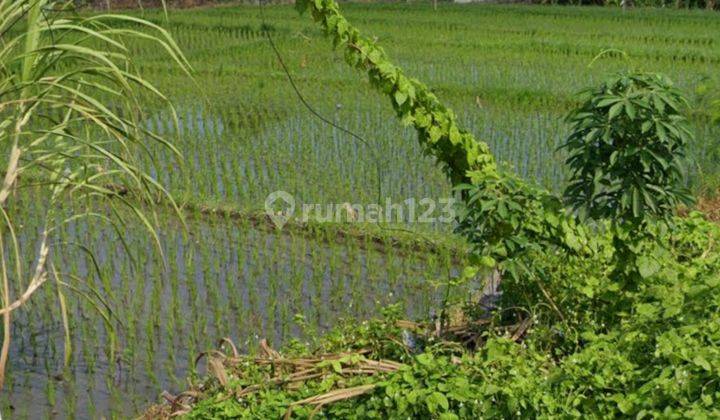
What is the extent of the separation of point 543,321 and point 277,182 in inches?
138

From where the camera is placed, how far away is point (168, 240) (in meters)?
6.34

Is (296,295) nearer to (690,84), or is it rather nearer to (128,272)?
(128,272)

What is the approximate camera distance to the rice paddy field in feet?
15.9

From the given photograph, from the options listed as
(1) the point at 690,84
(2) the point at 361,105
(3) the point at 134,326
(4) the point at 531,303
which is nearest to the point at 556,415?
(4) the point at 531,303

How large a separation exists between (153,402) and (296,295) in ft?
4.03
